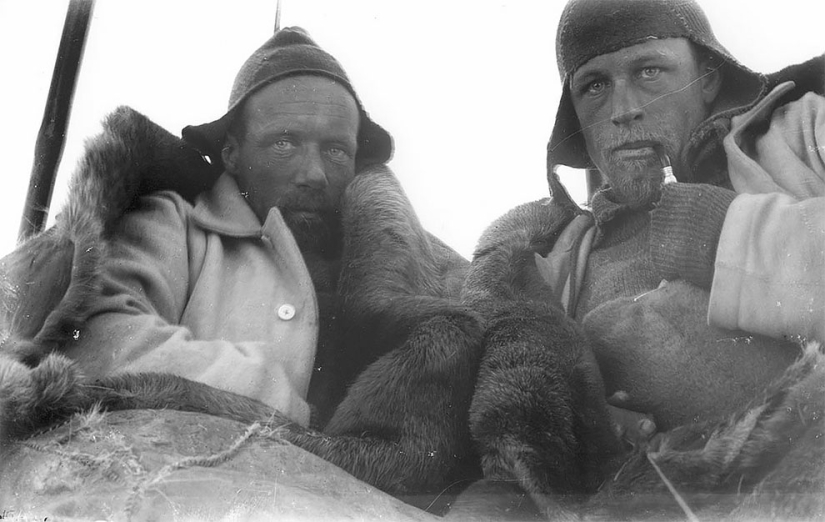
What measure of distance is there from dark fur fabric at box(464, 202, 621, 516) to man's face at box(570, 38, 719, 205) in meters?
0.55

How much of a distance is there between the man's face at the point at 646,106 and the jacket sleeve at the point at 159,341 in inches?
56.5

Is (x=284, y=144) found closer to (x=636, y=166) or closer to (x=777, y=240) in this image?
(x=636, y=166)

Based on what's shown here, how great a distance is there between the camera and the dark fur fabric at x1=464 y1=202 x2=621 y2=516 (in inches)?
173

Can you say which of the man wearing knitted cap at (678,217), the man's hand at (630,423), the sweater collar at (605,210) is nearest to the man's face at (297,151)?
the man wearing knitted cap at (678,217)

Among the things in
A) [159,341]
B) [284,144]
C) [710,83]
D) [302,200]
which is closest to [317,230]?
[302,200]

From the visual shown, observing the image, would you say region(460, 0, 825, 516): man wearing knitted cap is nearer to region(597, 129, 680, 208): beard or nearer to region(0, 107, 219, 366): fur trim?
region(597, 129, 680, 208): beard

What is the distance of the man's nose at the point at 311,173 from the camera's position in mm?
5254

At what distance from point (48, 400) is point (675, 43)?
2616 millimetres

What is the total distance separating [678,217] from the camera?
4.84 meters

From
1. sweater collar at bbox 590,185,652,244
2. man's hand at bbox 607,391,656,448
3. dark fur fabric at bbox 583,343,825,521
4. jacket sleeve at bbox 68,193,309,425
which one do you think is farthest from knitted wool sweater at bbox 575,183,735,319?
jacket sleeve at bbox 68,193,309,425

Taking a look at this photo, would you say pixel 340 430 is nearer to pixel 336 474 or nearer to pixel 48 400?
pixel 336 474

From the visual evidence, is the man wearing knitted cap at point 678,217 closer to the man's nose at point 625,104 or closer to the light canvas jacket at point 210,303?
the man's nose at point 625,104

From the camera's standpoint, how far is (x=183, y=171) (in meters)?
5.35

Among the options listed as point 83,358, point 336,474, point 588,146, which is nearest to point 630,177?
point 588,146
